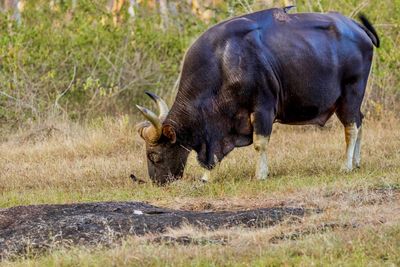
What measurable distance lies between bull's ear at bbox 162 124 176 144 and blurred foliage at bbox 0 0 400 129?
5901 mm

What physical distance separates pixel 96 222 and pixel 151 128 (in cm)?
352

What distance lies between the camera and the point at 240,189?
11.5m

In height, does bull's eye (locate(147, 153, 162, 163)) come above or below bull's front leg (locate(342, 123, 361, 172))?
above

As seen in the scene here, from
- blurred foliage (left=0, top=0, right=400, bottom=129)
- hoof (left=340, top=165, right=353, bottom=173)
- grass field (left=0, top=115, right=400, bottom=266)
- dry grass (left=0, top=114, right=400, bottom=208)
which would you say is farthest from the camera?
blurred foliage (left=0, top=0, right=400, bottom=129)

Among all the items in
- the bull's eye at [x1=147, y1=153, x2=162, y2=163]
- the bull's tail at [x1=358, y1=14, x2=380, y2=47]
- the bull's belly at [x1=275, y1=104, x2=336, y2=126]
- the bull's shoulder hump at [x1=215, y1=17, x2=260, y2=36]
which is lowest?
the bull's eye at [x1=147, y1=153, x2=162, y2=163]

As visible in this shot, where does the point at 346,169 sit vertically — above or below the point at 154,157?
below

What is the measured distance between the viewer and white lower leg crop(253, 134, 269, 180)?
40.4 ft

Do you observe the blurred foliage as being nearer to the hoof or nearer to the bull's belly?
the bull's belly

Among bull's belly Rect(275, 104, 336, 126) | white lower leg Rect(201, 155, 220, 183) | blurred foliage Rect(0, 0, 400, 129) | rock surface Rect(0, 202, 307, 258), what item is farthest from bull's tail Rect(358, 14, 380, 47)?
rock surface Rect(0, 202, 307, 258)

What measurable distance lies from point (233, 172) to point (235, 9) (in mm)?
6203

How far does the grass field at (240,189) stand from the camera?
7.51 meters

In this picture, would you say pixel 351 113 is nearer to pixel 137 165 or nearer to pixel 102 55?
pixel 137 165

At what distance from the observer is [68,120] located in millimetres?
18297

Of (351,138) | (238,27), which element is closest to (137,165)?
(238,27)
